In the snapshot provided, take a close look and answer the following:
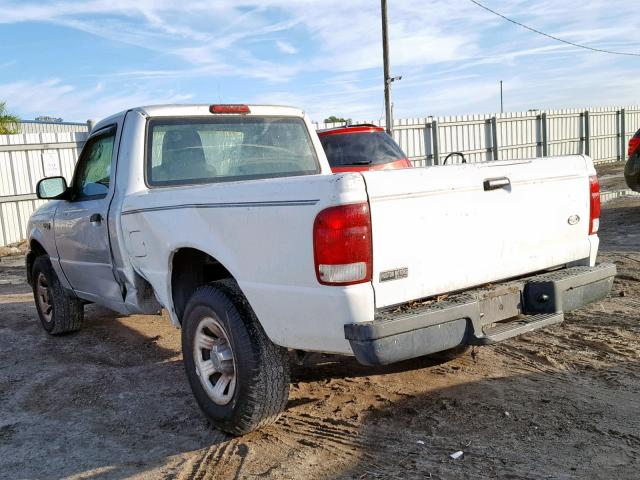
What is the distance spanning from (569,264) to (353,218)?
174cm

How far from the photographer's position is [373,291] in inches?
111

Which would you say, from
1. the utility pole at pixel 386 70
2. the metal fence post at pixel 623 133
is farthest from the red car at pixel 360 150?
the metal fence post at pixel 623 133

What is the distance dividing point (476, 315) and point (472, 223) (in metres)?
0.48

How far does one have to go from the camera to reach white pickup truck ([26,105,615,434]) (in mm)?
2801

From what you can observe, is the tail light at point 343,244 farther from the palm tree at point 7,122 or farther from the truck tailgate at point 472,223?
the palm tree at point 7,122

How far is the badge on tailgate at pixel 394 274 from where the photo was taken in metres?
2.86

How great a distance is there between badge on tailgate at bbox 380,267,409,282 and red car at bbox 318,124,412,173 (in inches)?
203

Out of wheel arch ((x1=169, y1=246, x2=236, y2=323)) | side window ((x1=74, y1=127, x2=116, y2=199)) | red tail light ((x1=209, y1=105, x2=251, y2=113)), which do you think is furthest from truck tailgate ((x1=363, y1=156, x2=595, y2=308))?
side window ((x1=74, y1=127, x2=116, y2=199))

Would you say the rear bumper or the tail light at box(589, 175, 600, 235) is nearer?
the rear bumper

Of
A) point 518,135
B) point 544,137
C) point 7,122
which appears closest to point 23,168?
point 7,122

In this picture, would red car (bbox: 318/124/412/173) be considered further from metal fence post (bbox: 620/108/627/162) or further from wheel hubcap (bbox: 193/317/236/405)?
metal fence post (bbox: 620/108/627/162)

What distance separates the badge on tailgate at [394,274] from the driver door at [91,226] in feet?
7.85

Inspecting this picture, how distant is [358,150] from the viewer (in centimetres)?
821

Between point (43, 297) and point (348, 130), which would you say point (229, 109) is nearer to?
point (43, 297)
